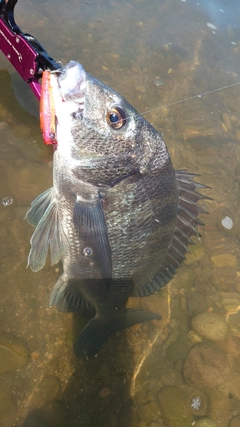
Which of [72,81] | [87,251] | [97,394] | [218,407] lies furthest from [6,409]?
[72,81]

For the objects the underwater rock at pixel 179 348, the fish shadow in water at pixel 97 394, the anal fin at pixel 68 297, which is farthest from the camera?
the underwater rock at pixel 179 348

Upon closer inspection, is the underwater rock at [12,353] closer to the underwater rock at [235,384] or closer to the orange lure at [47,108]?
the orange lure at [47,108]

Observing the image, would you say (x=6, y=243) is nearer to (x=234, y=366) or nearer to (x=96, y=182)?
(x=96, y=182)

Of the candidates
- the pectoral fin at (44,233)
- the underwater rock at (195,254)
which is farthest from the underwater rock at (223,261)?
the pectoral fin at (44,233)

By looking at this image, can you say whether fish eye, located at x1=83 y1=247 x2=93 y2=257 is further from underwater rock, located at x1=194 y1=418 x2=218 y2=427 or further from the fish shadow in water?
underwater rock, located at x1=194 y1=418 x2=218 y2=427

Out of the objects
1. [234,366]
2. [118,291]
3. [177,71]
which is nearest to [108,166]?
[118,291]

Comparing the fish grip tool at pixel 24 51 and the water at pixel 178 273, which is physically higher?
the fish grip tool at pixel 24 51
